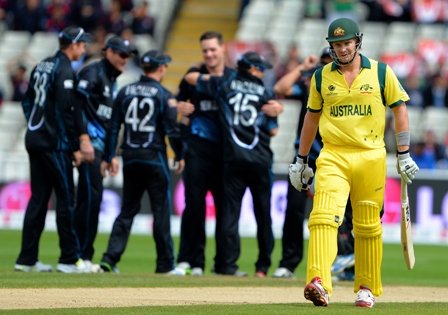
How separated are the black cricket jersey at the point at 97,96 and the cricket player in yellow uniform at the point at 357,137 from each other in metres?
3.95

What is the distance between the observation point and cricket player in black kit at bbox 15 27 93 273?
47.4ft

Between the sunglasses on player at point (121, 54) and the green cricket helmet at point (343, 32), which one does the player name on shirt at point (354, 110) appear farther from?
the sunglasses on player at point (121, 54)

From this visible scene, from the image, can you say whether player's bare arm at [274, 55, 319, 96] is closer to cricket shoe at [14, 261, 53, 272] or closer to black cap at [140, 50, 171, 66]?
black cap at [140, 50, 171, 66]

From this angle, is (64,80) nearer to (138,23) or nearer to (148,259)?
(148,259)

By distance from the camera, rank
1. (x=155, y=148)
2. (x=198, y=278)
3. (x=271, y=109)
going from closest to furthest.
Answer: (x=198, y=278)
(x=155, y=148)
(x=271, y=109)

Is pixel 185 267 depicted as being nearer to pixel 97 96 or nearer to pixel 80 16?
pixel 97 96

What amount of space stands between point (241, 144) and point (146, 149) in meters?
1.10

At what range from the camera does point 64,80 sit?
14430 mm

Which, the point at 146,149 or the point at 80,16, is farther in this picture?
the point at 80,16

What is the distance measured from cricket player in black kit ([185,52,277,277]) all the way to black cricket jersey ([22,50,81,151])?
1622mm

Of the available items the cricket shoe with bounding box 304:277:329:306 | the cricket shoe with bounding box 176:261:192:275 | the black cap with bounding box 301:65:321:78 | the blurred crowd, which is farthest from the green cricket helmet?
the blurred crowd

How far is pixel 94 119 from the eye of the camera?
15.0 metres

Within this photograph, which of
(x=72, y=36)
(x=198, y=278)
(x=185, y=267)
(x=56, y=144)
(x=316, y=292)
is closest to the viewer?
(x=316, y=292)

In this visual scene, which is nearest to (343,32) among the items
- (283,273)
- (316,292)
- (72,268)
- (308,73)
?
(316,292)
